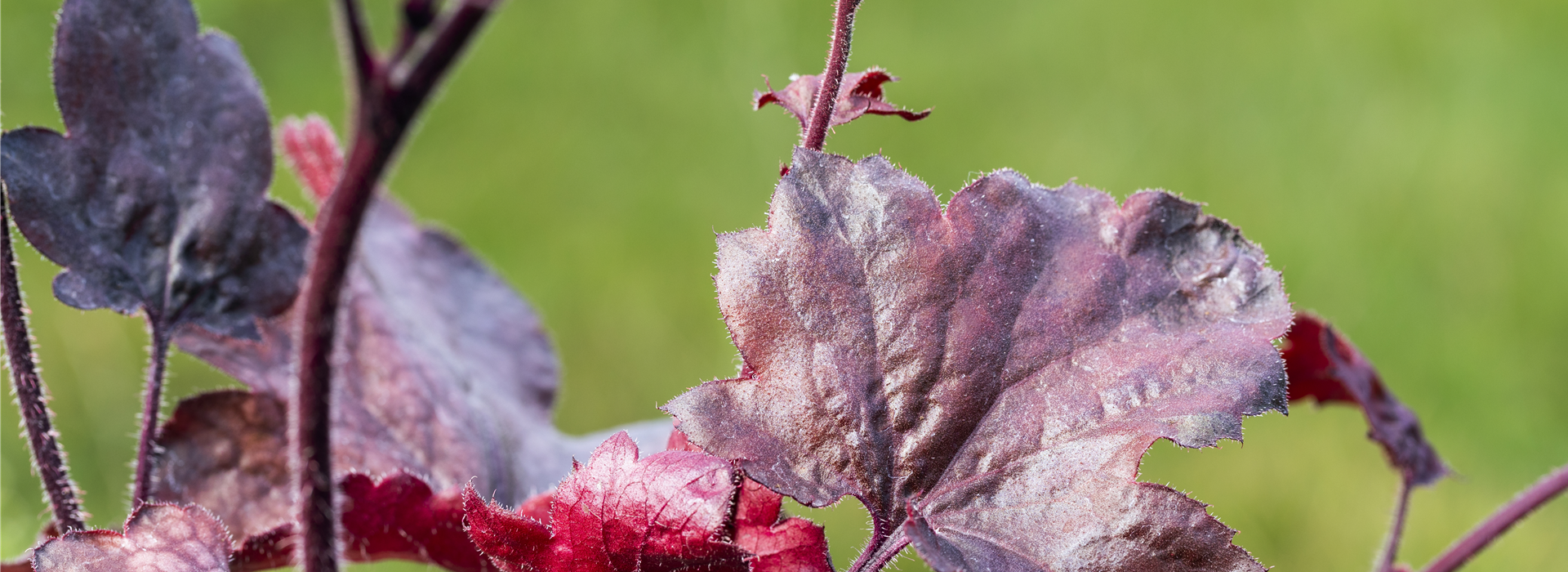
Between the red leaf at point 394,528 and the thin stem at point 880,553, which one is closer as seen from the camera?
the thin stem at point 880,553

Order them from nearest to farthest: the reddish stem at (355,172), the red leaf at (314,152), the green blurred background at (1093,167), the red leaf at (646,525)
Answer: the reddish stem at (355,172) → the red leaf at (646,525) → the red leaf at (314,152) → the green blurred background at (1093,167)

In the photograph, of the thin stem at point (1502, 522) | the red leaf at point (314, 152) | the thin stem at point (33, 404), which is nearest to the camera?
the thin stem at point (33, 404)

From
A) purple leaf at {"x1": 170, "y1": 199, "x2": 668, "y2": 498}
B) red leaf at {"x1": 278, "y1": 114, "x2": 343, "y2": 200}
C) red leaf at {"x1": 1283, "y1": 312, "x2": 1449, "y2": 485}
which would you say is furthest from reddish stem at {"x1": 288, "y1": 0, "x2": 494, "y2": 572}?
red leaf at {"x1": 1283, "y1": 312, "x2": 1449, "y2": 485}

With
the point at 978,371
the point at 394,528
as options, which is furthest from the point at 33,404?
the point at 978,371

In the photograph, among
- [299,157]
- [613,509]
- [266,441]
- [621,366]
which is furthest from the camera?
[621,366]

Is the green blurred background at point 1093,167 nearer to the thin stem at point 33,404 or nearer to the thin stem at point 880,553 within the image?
the thin stem at point 33,404

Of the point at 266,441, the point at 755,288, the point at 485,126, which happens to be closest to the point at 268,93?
the point at 485,126

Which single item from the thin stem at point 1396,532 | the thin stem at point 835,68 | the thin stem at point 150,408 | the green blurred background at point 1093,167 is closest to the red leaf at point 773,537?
the thin stem at point 835,68

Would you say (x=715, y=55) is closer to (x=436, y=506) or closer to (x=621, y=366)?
(x=621, y=366)
